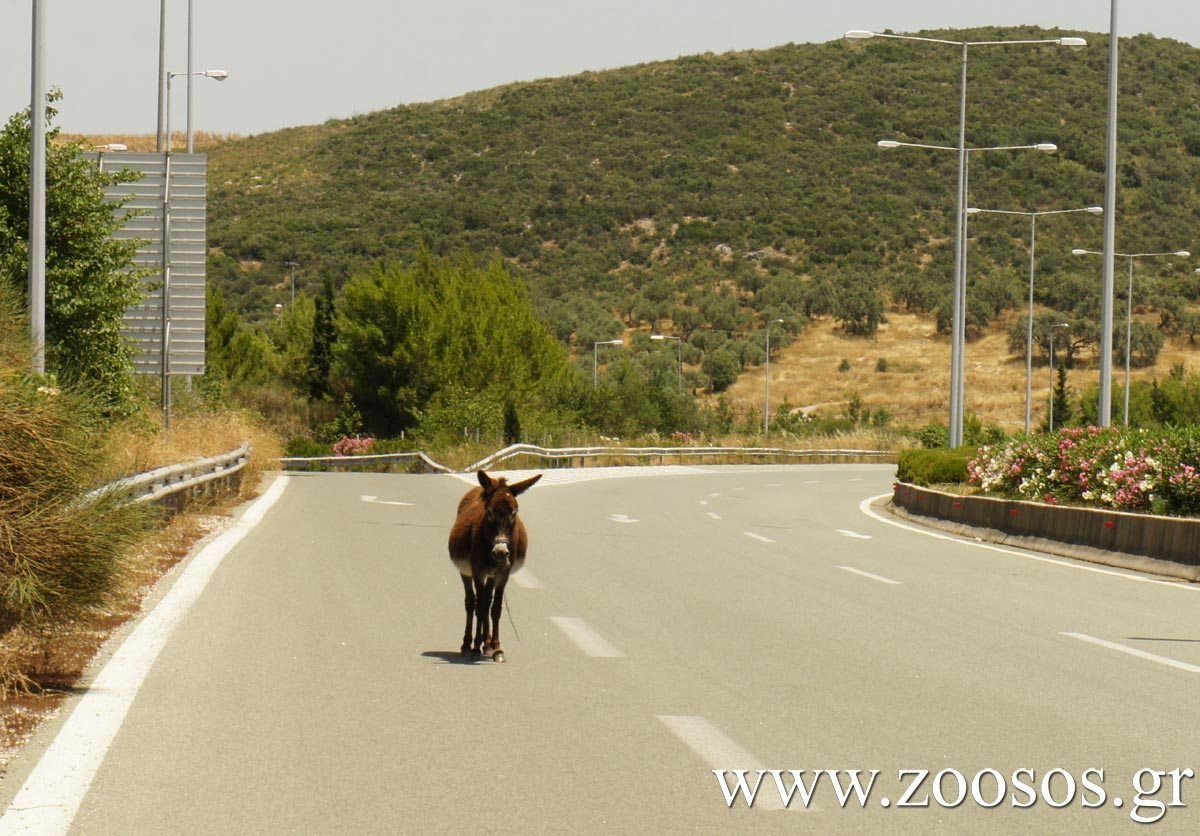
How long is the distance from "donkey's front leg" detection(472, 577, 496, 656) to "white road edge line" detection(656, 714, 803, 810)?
185 cm

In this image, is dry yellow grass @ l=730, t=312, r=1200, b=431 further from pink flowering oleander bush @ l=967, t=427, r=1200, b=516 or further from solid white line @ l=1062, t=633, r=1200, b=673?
solid white line @ l=1062, t=633, r=1200, b=673

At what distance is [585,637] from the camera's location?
1209 centimetres

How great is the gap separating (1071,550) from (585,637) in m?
11.9

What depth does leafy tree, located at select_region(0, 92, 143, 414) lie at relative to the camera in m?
26.3

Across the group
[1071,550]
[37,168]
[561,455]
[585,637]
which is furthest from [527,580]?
[561,455]

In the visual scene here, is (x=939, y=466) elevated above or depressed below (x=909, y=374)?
below

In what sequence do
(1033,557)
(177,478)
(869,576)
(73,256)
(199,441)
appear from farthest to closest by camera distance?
(199,441) < (73,256) < (177,478) < (1033,557) < (869,576)

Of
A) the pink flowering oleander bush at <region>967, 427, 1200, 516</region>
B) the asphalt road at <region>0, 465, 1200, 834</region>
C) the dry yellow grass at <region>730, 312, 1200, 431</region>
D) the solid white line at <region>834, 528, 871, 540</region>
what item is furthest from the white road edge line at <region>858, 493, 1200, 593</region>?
the dry yellow grass at <region>730, 312, 1200, 431</region>

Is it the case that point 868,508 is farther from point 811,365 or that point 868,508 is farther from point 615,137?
point 615,137

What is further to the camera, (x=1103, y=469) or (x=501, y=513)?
(x=1103, y=469)

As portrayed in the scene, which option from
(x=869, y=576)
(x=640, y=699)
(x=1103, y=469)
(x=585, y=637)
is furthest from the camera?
(x=1103, y=469)

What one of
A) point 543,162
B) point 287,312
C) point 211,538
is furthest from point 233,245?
point 211,538

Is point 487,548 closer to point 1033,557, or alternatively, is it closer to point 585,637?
point 585,637

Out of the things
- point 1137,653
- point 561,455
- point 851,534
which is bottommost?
point 561,455
